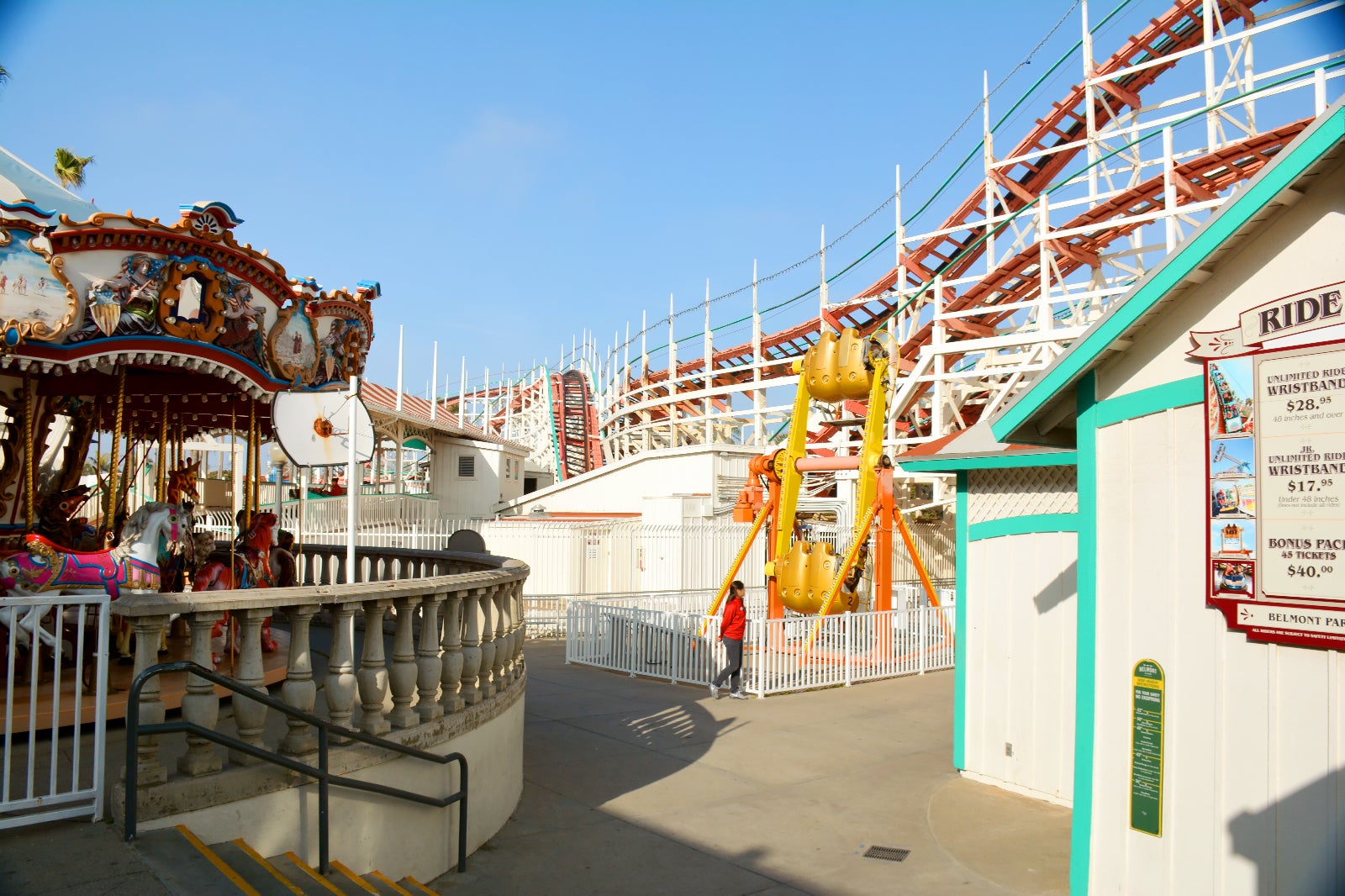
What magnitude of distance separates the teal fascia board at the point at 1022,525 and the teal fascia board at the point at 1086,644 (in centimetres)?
214

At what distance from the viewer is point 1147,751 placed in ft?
17.1

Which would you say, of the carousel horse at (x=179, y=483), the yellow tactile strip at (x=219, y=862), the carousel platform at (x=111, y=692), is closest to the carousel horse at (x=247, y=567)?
the carousel platform at (x=111, y=692)

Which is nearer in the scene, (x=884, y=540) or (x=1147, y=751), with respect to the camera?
(x=1147, y=751)

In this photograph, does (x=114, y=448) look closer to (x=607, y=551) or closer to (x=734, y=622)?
(x=734, y=622)

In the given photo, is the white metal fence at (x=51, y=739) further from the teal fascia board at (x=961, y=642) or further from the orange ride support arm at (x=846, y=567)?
the orange ride support arm at (x=846, y=567)

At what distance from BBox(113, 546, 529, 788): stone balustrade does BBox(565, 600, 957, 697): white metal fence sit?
669 centimetres

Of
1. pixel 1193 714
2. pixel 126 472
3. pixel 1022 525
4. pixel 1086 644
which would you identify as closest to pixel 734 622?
pixel 1022 525

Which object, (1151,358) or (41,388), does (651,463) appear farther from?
(1151,358)

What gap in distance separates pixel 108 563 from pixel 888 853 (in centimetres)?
649

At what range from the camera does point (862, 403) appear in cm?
2867

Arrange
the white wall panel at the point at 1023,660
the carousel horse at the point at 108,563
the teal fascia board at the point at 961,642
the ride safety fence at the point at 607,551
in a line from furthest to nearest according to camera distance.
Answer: the ride safety fence at the point at 607,551, the teal fascia board at the point at 961,642, the white wall panel at the point at 1023,660, the carousel horse at the point at 108,563

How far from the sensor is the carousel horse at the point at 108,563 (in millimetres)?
6938

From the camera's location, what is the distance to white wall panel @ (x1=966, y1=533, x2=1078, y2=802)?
799cm

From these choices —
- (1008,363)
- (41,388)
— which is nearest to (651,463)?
(1008,363)
